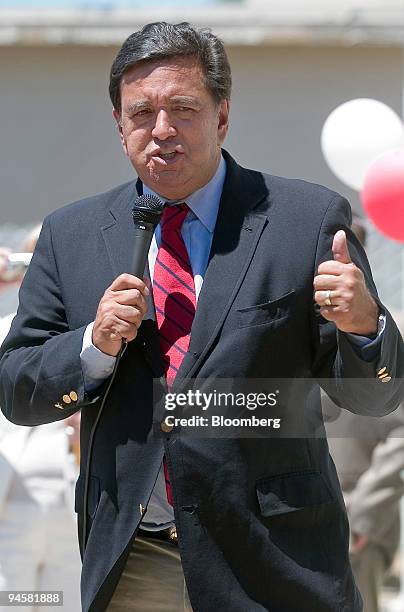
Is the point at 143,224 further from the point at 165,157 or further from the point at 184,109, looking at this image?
the point at 184,109

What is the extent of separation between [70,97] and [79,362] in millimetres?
3544

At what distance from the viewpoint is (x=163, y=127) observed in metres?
2.20

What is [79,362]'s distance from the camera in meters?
2.17

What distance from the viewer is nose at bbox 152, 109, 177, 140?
220cm

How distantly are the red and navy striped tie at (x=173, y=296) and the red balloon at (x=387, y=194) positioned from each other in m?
1.75

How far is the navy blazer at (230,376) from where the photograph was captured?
213cm

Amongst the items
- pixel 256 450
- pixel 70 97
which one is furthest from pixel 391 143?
pixel 256 450

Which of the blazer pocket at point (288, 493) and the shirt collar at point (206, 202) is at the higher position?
the shirt collar at point (206, 202)

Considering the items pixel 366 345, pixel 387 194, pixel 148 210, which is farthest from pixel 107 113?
pixel 366 345

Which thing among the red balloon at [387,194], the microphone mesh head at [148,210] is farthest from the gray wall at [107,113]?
the microphone mesh head at [148,210]

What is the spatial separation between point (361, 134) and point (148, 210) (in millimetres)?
2240

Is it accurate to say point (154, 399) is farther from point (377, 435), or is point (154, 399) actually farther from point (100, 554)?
point (377, 435)

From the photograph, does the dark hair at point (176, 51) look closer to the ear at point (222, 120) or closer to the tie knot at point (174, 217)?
the ear at point (222, 120)

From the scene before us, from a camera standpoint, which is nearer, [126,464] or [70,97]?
[126,464]
